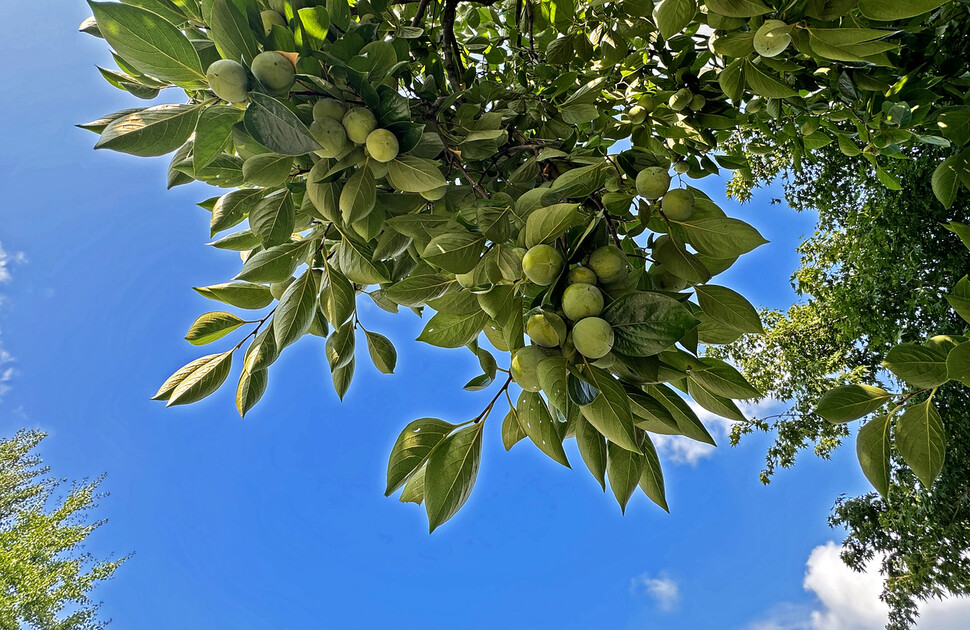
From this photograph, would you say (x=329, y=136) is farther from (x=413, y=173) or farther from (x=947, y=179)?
(x=947, y=179)

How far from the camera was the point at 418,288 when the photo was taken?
2.18 feet

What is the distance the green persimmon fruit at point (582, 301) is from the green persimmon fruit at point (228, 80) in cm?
36

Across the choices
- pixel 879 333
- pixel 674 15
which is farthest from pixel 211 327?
pixel 879 333

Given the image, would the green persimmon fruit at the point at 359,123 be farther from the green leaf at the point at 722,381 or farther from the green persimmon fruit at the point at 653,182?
the green leaf at the point at 722,381

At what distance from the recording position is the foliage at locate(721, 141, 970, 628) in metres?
3.81

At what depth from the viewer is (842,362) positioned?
466 centimetres

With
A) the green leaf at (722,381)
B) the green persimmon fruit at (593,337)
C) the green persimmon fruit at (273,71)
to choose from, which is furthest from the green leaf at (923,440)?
the green persimmon fruit at (273,71)

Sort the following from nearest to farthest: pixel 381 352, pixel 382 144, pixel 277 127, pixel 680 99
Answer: pixel 277 127
pixel 382 144
pixel 381 352
pixel 680 99

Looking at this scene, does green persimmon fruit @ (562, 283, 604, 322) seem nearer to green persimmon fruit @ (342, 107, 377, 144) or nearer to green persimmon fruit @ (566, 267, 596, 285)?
green persimmon fruit @ (566, 267, 596, 285)

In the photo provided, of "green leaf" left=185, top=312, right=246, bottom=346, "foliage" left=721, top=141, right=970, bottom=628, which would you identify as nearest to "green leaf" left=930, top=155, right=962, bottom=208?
"green leaf" left=185, top=312, right=246, bottom=346

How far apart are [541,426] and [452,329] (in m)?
0.15

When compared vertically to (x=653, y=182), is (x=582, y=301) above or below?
below

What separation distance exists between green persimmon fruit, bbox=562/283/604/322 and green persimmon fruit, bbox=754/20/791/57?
43 centimetres

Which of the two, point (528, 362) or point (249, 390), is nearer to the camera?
point (528, 362)
